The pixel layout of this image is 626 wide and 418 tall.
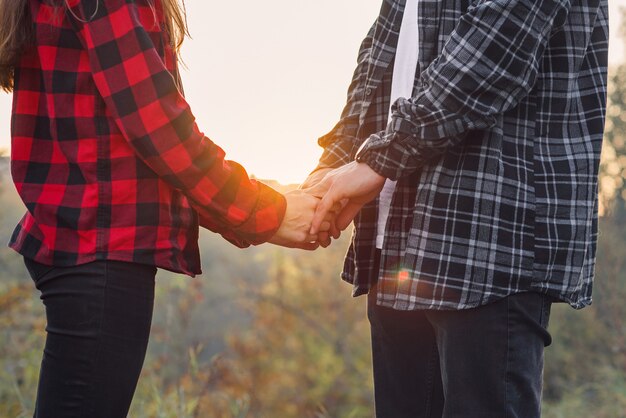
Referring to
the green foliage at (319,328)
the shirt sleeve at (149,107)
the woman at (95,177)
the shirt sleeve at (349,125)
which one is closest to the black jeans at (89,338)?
the woman at (95,177)

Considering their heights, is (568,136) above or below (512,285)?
above

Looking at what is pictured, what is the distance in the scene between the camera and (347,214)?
5.84 feet

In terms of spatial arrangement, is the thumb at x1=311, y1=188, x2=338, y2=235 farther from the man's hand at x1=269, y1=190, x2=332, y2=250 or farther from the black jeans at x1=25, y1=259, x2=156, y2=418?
the black jeans at x1=25, y1=259, x2=156, y2=418

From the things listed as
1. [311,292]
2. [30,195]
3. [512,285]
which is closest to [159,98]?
[30,195]

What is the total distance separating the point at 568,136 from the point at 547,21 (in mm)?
248

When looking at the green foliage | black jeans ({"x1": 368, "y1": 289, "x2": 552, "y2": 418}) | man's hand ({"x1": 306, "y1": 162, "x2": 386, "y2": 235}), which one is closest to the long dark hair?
man's hand ({"x1": 306, "y1": 162, "x2": 386, "y2": 235})

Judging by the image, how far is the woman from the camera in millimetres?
1330

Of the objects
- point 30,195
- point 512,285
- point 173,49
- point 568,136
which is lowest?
point 512,285

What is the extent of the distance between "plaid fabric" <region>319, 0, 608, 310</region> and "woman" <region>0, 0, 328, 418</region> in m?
0.49

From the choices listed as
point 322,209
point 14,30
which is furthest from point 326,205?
point 14,30

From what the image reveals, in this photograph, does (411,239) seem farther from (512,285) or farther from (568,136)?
(568,136)

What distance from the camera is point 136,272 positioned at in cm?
137

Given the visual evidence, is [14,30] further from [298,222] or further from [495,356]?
[495,356]

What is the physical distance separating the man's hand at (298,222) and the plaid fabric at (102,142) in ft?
1.20
